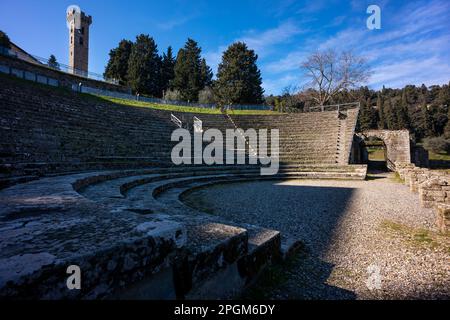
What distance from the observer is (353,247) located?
3564 millimetres

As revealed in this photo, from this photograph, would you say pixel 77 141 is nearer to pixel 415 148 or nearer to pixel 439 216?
pixel 439 216

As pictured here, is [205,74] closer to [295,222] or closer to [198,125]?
[198,125]

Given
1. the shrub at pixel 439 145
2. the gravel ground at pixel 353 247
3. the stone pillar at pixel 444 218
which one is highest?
the shrub at pixel 439 145

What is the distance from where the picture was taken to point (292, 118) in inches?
826

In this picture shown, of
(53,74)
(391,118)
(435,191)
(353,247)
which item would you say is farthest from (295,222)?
(391,118)

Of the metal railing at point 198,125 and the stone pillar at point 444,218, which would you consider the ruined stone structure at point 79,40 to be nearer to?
the metal railing at point 198,125

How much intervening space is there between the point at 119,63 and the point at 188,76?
41.3 ft

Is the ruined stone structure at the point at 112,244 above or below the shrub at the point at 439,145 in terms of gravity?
below

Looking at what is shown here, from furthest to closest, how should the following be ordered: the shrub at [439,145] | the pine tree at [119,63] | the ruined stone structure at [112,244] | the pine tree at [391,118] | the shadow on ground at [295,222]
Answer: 1. the pine tree at [391,118]
2. the pine tree at [119,63]
3. the shrub at [439,145]
4. the shadow on ground at [295,222]
5. the ruined stone structure at [112,244]

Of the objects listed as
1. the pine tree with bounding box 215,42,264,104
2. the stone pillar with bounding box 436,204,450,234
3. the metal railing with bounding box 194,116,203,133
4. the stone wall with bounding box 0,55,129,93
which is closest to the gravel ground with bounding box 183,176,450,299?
the stone pillar with bounding box 436,204,450,234

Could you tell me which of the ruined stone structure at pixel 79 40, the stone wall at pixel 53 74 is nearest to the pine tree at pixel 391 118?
the stone wall at pixel 53 74

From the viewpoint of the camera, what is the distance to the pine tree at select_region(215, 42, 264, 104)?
128ft

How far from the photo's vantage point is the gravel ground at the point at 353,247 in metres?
2.38

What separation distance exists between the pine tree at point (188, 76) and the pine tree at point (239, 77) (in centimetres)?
469
